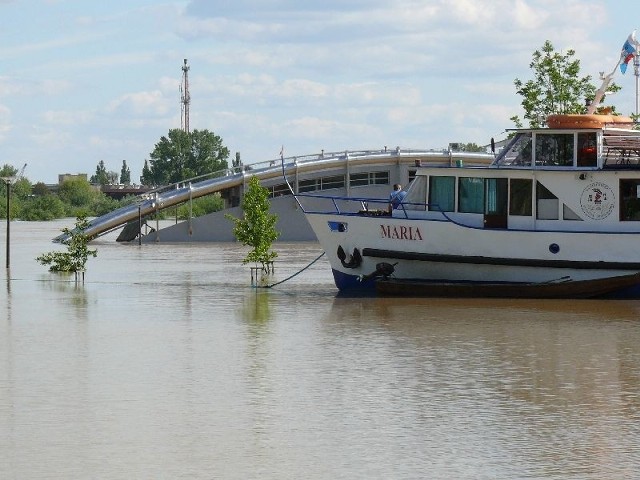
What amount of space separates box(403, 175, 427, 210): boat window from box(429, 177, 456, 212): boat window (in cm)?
15

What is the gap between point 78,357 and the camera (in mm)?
18797

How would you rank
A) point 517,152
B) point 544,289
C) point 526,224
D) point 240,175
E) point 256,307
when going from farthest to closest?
point 240,175 < point 517,152 < point 526,224 < point 544,289 < point 256,307

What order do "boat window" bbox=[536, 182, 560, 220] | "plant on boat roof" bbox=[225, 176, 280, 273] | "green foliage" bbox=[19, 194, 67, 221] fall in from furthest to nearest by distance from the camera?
"green foliage" bbox=[19, 194, 67, 221]
"plant on boat roof" bbox=[225, 176, 280, 273]
"boat window" bbox=[536, 182, 560, 220]

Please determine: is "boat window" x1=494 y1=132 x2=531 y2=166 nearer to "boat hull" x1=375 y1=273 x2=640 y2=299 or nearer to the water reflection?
"boat hull" x1=375 y1=273 x2=640 y2=299

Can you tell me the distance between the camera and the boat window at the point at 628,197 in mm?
28703

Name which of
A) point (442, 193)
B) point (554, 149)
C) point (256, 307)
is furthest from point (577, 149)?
point (256, 307)

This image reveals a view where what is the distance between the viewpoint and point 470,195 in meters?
29.2

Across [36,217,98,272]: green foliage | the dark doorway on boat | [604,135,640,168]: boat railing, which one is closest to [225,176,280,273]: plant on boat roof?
[36,217,98,272]: green foliage

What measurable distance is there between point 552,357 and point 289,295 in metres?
11.4

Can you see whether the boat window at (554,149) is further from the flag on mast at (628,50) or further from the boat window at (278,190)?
the boat window at (278,190)

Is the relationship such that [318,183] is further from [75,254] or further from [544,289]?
[544,289]

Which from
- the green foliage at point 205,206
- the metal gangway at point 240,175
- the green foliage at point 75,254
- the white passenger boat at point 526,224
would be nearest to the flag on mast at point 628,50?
the white passenger boat at point 526,224

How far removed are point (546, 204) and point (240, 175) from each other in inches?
1459

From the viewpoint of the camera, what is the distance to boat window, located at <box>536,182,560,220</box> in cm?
2878
